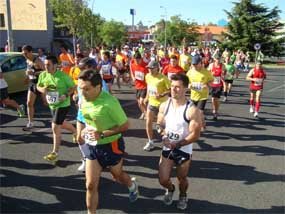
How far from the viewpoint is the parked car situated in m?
13.1

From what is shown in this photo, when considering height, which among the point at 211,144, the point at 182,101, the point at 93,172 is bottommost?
the point at 211,144

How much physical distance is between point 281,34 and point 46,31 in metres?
26.5

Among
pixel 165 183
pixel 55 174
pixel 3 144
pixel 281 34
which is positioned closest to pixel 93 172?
pixel 165 183

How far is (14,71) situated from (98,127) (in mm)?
9781

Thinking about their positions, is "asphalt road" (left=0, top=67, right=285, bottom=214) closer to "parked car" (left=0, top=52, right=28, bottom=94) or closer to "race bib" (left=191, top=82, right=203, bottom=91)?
"race bib" (left=191, top=82, right=203, bottom=91)

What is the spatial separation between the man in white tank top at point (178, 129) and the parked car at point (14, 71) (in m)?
9.30

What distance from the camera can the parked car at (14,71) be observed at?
13109mm

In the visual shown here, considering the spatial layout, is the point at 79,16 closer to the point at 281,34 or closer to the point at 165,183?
the point at 281,34

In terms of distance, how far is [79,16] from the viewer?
45719 millimetres

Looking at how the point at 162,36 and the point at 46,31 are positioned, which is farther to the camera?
the point at 162,36

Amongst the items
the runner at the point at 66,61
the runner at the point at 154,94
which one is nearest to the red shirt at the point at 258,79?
the runner at the point at 154,94

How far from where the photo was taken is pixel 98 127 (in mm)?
4410

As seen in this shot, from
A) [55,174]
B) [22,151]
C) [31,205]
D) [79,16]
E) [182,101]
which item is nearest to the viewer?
[182,101]

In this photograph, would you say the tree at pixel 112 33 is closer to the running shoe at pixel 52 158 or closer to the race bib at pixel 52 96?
the race bib at pixel 52 96
